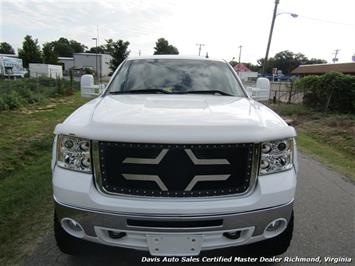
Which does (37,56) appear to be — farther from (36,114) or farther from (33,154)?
(33,154)

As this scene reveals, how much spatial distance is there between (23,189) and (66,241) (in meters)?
2.23

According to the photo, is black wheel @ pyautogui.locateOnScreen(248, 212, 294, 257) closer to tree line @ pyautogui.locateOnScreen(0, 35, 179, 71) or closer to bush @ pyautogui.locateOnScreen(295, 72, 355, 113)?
bush @ pyautogui.locateOnScreen(295, 72, 355, 113)

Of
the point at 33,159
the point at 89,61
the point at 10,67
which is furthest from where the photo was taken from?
the point at 89,61

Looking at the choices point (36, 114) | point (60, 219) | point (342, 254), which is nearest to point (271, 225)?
point (342, 254)

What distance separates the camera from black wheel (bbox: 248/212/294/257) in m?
2.85

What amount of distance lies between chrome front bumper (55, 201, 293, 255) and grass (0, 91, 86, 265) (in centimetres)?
107

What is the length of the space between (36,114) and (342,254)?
38.9 feet

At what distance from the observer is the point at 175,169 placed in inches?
92.0

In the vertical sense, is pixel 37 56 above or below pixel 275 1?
below

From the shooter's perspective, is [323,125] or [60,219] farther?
[323,125]

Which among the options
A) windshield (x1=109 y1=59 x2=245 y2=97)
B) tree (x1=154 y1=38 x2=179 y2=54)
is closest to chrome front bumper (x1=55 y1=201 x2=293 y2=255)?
windshield (x1=109 y1=59 x2=245 y2=97)

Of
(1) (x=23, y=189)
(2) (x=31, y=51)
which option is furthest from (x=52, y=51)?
(1) (x=23, y=189)

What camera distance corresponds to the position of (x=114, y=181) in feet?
7.82

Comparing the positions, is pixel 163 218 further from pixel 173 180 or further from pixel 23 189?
pixel 23 189
